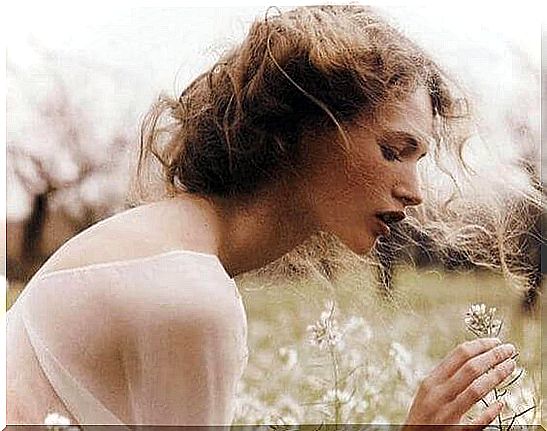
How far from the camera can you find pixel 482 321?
303 cm

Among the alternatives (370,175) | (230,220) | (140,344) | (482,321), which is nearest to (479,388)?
(482,321)

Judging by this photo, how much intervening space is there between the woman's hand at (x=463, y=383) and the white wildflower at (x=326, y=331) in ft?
0.83

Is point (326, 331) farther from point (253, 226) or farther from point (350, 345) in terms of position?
point (253, 226)

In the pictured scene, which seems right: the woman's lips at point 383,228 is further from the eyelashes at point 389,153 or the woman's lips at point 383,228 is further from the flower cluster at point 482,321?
the flower cluster at point 482,321

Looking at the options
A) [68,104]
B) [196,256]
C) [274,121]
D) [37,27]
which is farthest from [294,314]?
[37,27]

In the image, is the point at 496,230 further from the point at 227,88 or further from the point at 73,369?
the point at 73,369

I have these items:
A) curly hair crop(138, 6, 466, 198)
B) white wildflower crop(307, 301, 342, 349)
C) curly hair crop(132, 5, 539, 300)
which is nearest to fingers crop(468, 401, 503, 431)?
white wildflower crop(307, 301, 342, 349)

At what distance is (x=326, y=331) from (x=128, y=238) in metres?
0.55

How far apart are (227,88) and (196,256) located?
42 centimetres

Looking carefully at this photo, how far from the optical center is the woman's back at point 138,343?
2.83 metres

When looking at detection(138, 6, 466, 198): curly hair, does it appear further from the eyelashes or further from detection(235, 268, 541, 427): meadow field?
detection(235, 268, 541, 427): meadow field

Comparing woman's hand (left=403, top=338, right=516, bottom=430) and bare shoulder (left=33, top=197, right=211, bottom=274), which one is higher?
bare shoulder (left=33, top=197, right=211, bottom=274)

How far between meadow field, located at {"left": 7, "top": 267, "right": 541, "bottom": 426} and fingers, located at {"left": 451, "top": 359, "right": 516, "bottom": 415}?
4 centimetres

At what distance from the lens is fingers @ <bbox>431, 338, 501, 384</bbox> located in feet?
9.85
